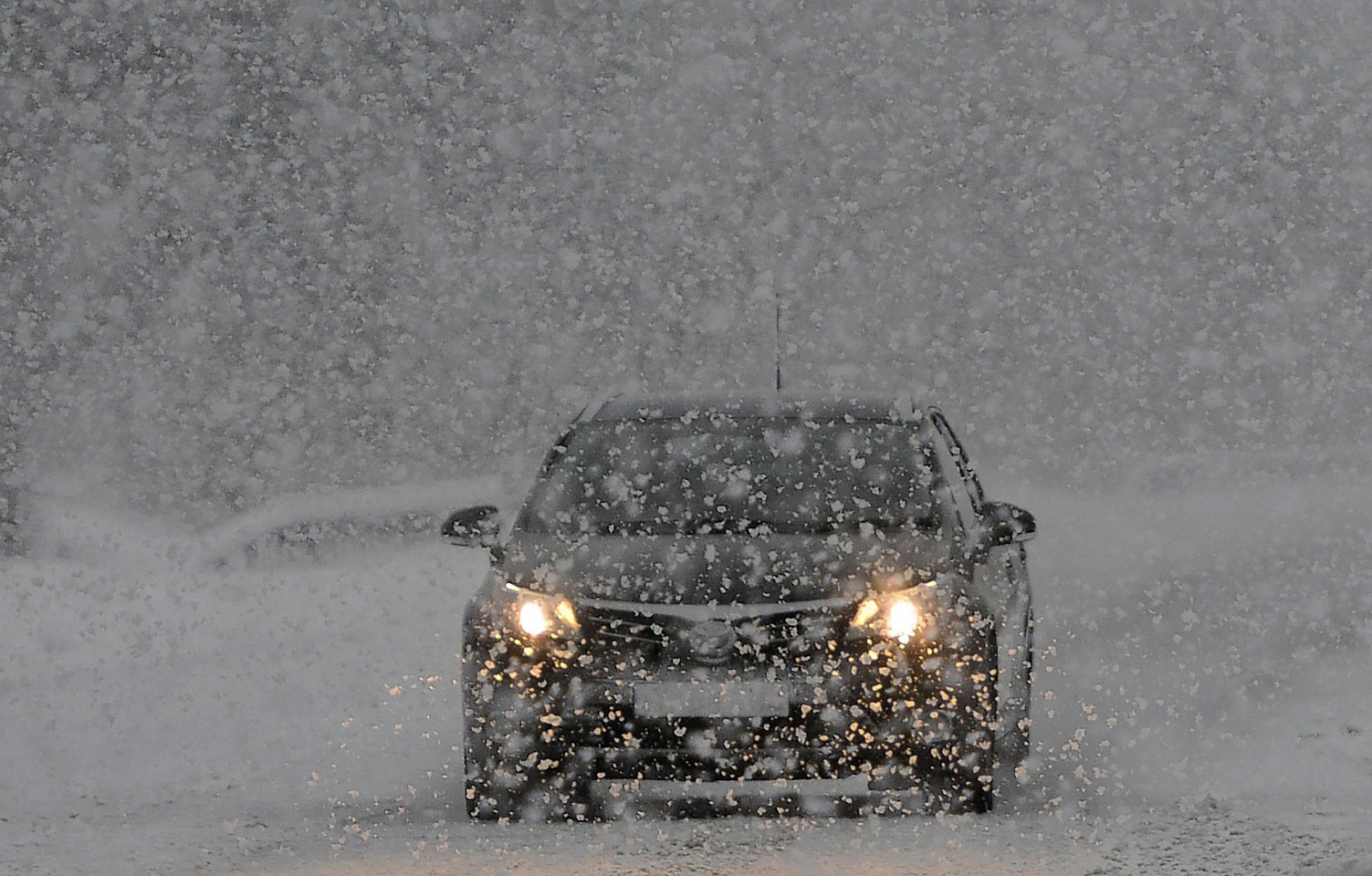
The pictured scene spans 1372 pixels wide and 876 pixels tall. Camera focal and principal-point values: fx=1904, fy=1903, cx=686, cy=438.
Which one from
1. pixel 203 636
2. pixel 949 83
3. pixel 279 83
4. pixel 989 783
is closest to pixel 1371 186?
pixel 949 83

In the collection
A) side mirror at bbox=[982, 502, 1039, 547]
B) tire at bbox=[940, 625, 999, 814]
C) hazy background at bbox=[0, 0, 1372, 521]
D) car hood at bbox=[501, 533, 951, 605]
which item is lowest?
tire at bbox=[940, 625, 999, 814]

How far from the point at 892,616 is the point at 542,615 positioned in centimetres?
98

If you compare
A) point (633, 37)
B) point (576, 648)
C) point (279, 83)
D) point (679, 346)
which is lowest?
point (576, 648)

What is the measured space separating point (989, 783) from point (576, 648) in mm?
1238

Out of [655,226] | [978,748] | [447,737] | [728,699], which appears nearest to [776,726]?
[728,699]

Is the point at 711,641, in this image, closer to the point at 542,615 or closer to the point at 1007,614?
the point at 542,615

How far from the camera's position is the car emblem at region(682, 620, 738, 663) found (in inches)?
203

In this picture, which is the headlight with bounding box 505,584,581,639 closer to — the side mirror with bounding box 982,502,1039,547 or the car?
the car

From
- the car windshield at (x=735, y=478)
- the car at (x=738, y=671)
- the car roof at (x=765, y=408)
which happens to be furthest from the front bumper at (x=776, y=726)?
the car roof at (x=765, y=408)

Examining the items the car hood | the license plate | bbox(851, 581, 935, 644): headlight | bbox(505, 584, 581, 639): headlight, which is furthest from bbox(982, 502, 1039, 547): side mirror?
bbox(505, 584, 581, 639): headlight

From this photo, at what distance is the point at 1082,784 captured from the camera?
19.6 ft

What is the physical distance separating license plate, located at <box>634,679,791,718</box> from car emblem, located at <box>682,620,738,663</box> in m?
0.07

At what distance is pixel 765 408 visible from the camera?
6.74 meters

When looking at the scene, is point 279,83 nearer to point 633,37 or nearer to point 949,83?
point 633,37
